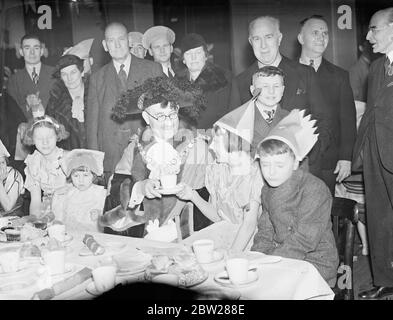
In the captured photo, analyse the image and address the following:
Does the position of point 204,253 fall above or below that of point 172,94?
below

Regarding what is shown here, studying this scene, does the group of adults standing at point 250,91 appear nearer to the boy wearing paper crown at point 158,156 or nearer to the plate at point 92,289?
the boy wearing paper crown at point 158,156

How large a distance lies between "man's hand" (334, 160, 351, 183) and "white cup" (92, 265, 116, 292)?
103 centimetres

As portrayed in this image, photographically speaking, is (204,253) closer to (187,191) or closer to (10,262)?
(187,191)

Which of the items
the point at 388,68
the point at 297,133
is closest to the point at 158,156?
the point at 297,133

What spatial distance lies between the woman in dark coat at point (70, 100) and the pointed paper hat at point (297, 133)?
83cm

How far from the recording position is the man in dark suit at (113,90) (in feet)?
7.56

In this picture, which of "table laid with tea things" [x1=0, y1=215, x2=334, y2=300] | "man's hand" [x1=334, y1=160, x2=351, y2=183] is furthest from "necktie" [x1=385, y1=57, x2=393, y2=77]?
"table laid with tea things" [x1=0, y1=215, x2=334, y2=300]

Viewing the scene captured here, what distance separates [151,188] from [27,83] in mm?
726

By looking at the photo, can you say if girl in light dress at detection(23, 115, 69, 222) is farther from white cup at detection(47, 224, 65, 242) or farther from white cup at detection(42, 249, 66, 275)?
white cup at detection(42, 249, 66, 275)

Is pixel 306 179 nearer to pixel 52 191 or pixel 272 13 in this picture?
pixel 272 13

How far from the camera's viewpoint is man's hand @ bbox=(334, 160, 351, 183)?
2.26 meters

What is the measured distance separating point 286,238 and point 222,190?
344 mm

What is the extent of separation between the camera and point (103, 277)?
1.83m
